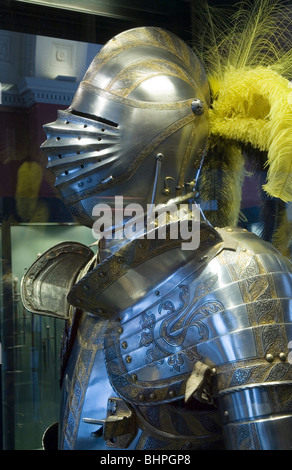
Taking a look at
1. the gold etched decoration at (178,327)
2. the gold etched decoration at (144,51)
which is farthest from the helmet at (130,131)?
the gold etched decoration at (178,327)

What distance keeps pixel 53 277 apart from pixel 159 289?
564mm

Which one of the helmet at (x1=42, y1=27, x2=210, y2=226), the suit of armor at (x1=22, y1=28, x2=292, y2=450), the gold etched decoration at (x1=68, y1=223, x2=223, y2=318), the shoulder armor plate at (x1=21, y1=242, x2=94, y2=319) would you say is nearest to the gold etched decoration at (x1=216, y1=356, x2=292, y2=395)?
the suit of armor at (x1=22, y1=28, x2=292, y2=450)

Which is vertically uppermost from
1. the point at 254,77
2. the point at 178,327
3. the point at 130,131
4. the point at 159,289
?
the point at 254,77

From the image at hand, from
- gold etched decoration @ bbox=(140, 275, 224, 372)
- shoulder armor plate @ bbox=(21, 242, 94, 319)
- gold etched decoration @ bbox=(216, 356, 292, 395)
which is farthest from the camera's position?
shoulder armor plate @ bbox=(21, 242, 94, 319)

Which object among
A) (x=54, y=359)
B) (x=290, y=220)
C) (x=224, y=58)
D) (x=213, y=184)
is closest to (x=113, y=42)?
(x=224, y=58)

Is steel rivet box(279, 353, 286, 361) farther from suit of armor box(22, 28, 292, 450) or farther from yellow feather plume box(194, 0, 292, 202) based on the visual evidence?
yellow feather plume box(194, 0, 292, 202)

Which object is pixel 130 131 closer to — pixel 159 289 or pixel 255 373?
pixel 159 289

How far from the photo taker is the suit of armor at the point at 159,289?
147cm

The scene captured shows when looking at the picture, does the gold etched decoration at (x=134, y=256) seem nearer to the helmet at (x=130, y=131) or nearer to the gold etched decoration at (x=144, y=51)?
the helmet at (x=130, y=131)

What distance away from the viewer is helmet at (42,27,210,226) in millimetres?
1647

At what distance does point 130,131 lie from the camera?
64.8 inches

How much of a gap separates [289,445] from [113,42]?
1.14 meters

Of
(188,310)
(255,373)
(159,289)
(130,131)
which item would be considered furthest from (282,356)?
(130,131)
